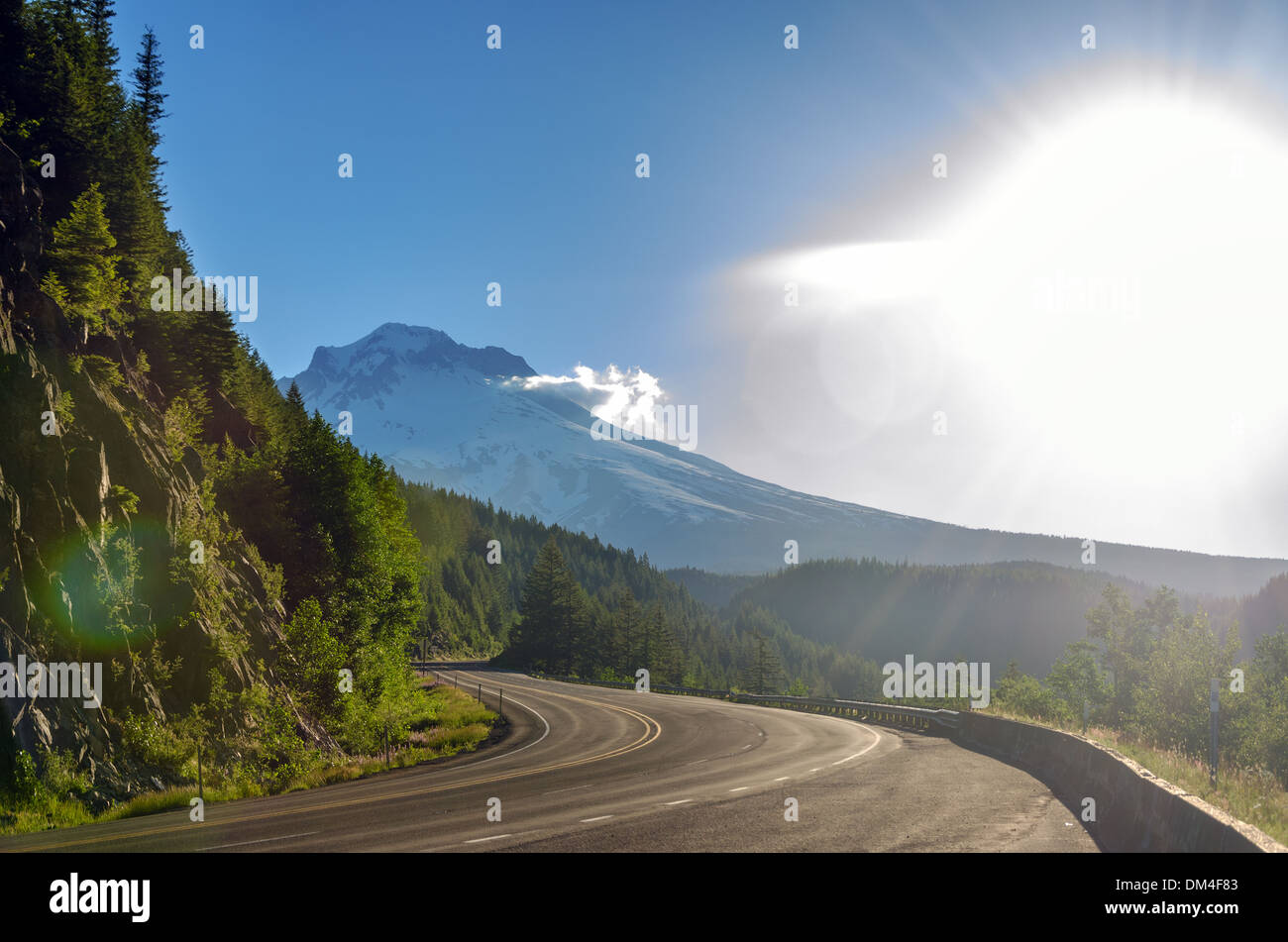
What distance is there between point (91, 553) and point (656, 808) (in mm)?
14925

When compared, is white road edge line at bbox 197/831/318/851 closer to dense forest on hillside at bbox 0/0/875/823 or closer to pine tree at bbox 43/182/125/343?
dense forest on hillside at bbox 0/0/875/823

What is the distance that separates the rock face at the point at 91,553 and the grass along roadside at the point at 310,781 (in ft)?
2.74

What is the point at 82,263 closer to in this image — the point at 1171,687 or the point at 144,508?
the point at 144,508

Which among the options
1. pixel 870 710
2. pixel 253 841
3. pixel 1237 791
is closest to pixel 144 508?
pixel 253 841

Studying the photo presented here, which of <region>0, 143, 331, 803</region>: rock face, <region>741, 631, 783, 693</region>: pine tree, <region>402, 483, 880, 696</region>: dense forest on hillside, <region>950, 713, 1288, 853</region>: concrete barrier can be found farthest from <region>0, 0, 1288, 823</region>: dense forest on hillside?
<region>741, 631, 783, 693</region>: pine tree

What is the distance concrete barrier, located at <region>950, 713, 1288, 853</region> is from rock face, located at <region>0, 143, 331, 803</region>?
59.2 feet

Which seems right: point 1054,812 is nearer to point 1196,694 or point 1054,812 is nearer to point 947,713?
point 947,713

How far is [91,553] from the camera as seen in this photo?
723 inches

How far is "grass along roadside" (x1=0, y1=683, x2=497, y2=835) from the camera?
13.7 meters

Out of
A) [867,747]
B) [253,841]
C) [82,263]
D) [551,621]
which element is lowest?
[551,621]

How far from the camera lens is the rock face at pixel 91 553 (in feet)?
52.2
